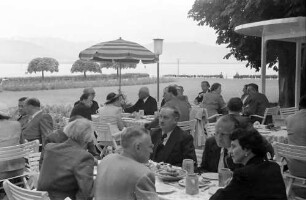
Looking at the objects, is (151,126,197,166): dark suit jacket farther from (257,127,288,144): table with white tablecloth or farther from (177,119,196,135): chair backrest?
(177,119,196,135): chair backrest

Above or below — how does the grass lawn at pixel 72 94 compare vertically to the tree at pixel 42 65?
below

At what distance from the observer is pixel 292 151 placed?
433cm

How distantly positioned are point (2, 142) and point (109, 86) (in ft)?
115

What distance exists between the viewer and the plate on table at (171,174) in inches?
126

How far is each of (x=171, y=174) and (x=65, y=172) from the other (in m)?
0.83

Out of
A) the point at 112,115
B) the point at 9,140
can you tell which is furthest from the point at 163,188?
the point at 112,115

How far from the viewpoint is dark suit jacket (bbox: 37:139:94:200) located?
3.05m

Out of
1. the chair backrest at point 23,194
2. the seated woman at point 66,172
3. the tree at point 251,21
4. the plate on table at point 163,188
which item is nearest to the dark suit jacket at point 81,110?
the seated woman at point 66,172

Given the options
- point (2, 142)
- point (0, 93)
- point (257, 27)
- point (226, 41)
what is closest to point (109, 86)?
point (0, 93)

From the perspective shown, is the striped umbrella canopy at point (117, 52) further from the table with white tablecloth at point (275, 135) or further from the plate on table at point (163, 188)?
the plate on table at point (163, 188)

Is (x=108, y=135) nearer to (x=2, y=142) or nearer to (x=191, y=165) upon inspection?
(x=2, y=142)

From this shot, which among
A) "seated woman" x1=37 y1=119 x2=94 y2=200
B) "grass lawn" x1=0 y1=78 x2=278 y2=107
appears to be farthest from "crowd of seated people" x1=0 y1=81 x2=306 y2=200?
"grass lawn" x1=0 y1=78 x2=278 y2=107

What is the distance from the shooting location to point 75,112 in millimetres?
6879

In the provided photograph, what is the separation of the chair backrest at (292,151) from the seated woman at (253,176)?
186 cm
